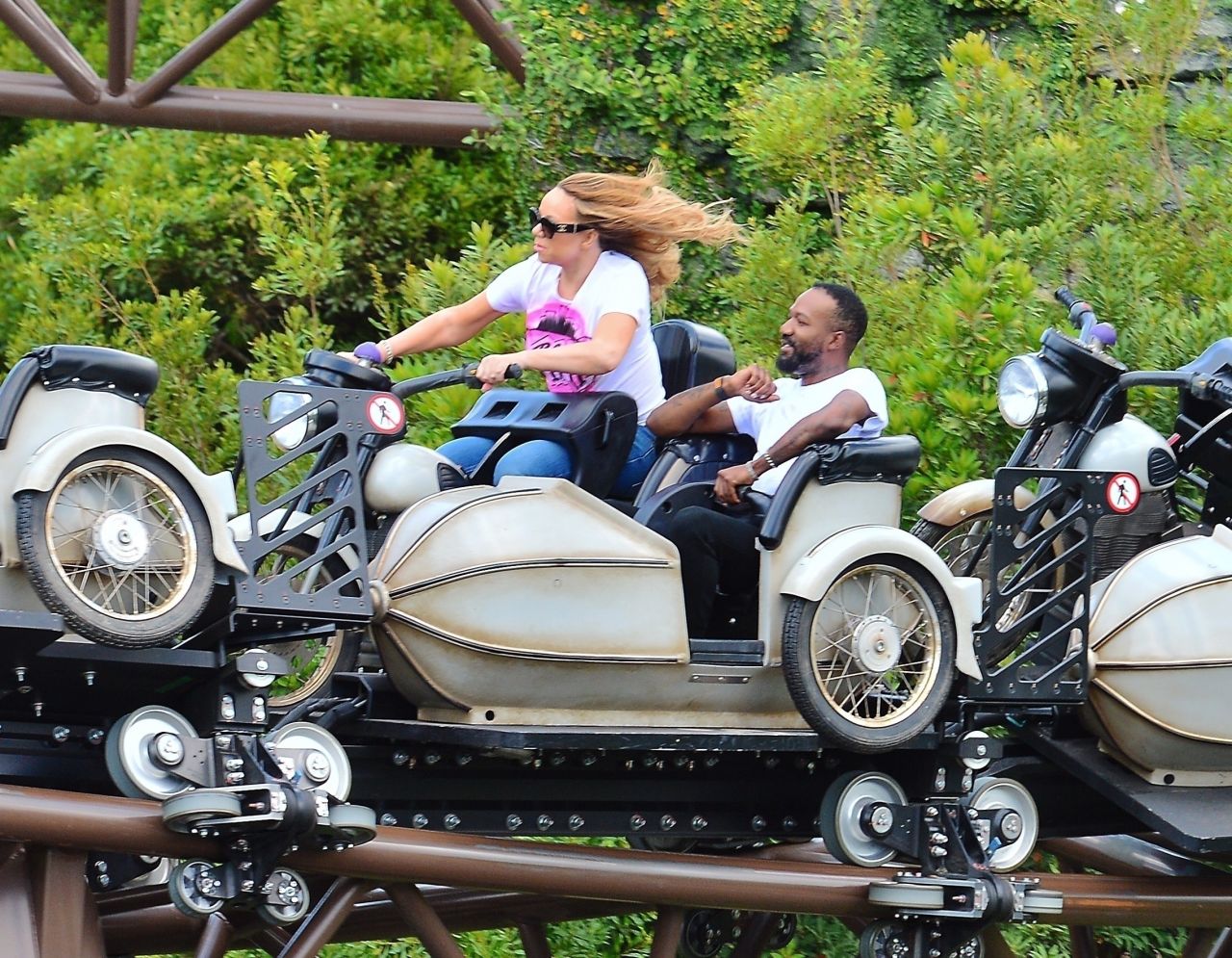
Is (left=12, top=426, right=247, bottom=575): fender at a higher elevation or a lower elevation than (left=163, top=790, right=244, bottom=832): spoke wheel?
higher

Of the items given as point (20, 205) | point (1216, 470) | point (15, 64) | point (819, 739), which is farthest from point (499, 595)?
point (15, 64)

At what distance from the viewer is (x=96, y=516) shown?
3885 mm

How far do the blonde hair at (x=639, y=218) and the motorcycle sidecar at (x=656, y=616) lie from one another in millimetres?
631

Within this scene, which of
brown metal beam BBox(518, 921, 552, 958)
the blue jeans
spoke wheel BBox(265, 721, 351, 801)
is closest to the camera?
spoke wheel BBox(265, 721, 351, 801)

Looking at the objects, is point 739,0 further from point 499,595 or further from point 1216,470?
point 499,595

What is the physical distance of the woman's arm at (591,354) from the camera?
186 inches

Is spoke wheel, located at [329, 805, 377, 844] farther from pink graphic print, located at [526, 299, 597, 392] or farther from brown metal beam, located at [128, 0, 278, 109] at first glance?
brown metal beam, located at [128, 0, 278, 109]

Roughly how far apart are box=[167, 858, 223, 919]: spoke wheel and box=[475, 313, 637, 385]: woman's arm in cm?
122

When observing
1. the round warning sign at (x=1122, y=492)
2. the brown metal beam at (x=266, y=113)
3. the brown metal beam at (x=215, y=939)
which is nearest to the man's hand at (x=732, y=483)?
the round warning sign at (x=1122, y=492)

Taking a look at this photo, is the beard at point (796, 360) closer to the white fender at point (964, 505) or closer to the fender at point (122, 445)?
the white fender at point (964, 505)

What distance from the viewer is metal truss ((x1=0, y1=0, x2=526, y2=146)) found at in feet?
31.1

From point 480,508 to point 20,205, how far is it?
675 centimetres

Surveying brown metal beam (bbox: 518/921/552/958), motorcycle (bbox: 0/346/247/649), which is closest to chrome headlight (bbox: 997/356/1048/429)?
brown metal beam (bbox: 518/921/552/958)

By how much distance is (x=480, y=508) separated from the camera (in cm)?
442
